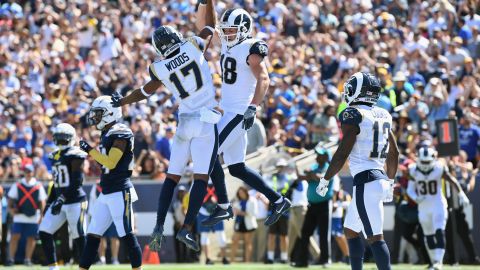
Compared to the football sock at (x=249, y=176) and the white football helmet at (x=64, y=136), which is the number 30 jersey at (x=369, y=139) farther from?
the white football helmet at (x=64, y=136)

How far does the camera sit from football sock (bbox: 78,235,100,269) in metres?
13.2

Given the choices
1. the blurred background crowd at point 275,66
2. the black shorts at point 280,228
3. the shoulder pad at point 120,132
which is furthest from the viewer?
the blurred background crowd at point 275,66

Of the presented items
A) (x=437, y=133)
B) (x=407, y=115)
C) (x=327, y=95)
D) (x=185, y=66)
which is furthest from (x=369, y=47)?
(x=185, y=66)

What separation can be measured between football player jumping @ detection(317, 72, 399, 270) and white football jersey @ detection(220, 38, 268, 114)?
3.97 feet

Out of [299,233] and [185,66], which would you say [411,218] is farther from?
[185,66]

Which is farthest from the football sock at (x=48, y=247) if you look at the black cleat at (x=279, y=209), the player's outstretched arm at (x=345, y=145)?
the player's outstretched arm at (x=345, y=145)

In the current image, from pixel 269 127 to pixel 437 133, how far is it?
422 centimetres

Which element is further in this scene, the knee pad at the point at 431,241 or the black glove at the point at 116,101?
the knee pad at the point at 431,241

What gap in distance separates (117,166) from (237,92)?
1.67 meters

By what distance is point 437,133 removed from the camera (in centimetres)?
1952

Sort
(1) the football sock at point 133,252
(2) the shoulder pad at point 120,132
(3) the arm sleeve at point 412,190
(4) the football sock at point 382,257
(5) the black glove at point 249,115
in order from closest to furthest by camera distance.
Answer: (4) the football sock at point 382,257, (5) the black glove at point 249,115, (1) the football sock at point 133,252, (2) the shoulder pad at point 120,132, (3) the arm sleeve at point 412,190

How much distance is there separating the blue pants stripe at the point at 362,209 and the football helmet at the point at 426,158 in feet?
21.7

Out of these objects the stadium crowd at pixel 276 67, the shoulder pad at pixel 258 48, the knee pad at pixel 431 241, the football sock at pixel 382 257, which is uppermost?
the stadium crowd at pixel 276 67

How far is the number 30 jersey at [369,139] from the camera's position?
12.0m
